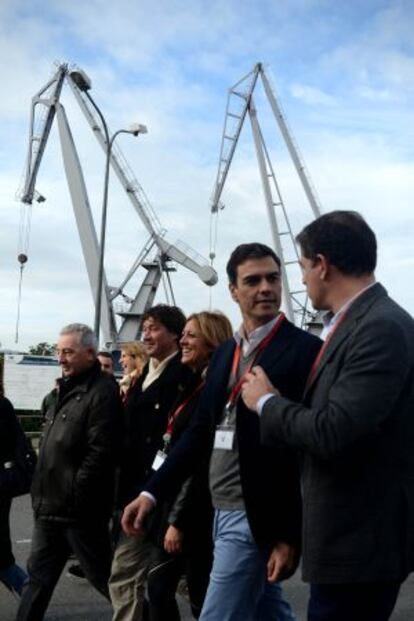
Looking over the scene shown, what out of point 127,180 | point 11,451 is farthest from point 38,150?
point 11,451

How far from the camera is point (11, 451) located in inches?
204

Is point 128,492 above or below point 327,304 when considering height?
below

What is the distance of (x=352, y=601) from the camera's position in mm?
2303

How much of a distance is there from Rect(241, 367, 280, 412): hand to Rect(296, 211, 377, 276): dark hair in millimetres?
389

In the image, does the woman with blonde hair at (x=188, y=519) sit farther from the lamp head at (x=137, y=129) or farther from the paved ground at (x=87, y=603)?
the lamp head at (x=137, y=129)

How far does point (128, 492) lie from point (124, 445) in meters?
0.26

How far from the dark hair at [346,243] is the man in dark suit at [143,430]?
2157 mm

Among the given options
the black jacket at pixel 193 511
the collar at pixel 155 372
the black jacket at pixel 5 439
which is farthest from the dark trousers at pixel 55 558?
the collar at pixel 155 372

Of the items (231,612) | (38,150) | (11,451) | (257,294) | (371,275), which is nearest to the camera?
(371,275)

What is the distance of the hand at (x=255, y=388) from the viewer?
8.27ft

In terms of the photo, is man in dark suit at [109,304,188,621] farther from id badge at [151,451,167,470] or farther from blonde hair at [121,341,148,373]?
blonde hair at [121,341,148,373]

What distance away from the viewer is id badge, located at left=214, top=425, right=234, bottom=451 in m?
3.17

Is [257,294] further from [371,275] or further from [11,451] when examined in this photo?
[11,451]

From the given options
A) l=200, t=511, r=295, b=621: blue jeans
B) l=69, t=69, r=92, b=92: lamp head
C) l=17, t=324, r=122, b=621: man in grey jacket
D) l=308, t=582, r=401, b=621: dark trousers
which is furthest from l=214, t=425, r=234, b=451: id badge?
l=69, t=69, r=92, b=92: lamp head
